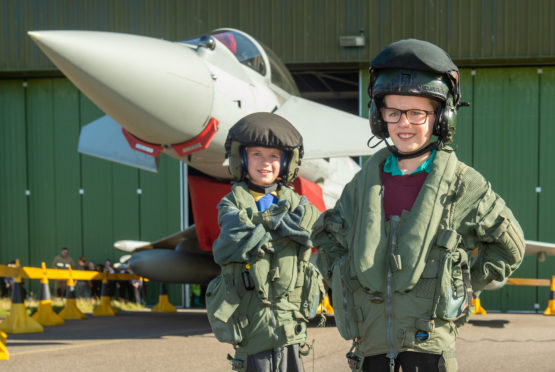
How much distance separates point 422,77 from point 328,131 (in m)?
5.01

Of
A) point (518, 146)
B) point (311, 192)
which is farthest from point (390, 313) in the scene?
point (518, 146)

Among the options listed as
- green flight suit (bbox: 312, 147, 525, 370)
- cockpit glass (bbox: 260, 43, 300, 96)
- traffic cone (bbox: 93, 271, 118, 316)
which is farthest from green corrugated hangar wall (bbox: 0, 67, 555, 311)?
green flight suit (bbox: 312, 147, 525, 370)

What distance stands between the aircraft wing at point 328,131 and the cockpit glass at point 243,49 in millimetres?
634

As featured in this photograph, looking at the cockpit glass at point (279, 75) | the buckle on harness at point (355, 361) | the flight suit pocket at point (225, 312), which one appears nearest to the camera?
the buckle on harness at point (355, 361)

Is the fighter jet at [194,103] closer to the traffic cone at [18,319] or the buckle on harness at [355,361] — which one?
the traffic cone at [18,319]

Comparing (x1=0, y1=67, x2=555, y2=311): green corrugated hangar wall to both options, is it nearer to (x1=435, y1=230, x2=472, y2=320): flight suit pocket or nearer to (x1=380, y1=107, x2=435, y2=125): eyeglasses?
(x1=380, y1=107, x2=435, y2=125): eyeglasses

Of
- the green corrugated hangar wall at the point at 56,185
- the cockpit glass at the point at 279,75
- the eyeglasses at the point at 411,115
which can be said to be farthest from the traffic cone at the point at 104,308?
the eyeglasses at the point at 411,115

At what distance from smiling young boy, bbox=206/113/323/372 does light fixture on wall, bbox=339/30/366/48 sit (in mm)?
11050

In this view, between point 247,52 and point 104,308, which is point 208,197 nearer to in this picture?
point 247,52

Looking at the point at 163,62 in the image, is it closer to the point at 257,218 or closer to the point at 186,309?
the point at 257,218

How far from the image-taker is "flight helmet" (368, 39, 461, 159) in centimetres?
266

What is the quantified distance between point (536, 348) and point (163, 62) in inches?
199

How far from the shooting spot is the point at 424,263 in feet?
8.34

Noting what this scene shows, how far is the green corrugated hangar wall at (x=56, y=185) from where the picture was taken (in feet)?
53.2
